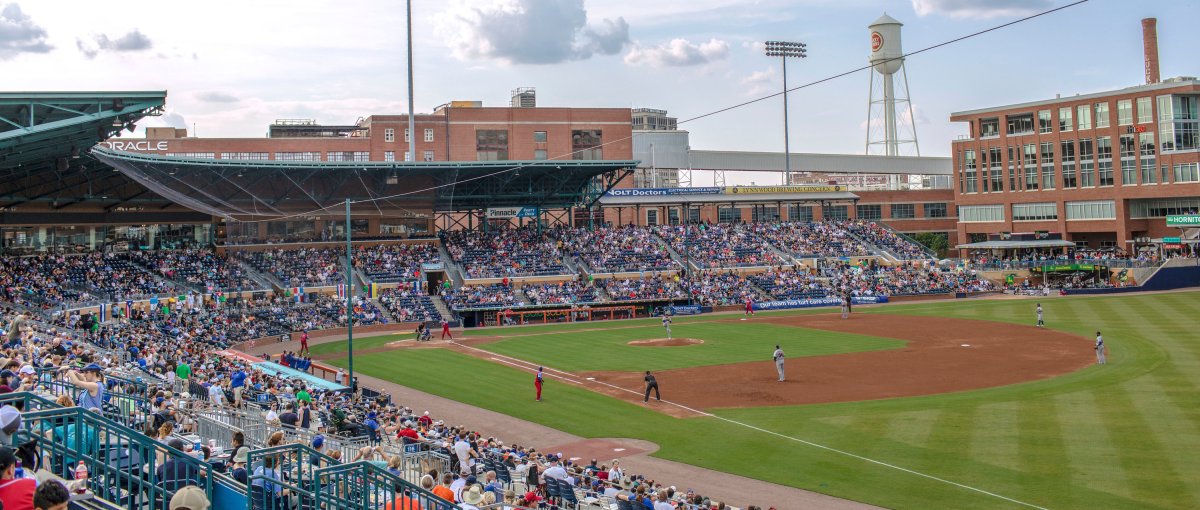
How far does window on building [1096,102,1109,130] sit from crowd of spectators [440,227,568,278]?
4924 centimetres

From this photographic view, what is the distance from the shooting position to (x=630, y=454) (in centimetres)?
2198

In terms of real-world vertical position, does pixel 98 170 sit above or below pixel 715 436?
above

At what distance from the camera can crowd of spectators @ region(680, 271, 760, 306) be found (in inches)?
2462

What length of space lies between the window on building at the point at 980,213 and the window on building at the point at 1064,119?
9.15 meters

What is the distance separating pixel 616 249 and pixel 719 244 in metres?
9.14

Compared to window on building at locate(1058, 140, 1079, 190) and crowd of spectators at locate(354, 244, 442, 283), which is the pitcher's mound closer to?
crowd of spectators at locate(354, 244, 442, 283)

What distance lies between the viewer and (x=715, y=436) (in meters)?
23.6

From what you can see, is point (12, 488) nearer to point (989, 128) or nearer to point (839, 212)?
point (989, 128)

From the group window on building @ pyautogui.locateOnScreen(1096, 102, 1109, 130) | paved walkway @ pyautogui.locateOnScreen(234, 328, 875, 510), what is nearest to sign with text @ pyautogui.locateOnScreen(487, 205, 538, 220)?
paved walkway @ pyautogui.locateOnScreen(234, 328, 875, 510)

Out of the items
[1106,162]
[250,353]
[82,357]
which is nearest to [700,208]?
[1106,162]

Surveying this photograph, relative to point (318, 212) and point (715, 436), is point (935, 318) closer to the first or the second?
point (715, 436)

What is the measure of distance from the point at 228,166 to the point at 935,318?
43.0m

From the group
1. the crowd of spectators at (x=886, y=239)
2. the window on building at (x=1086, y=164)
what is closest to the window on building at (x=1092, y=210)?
the window on building at (x=1086, y=164)

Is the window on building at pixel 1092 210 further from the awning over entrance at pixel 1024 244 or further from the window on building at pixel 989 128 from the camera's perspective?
the window on building at pixel 989 128
